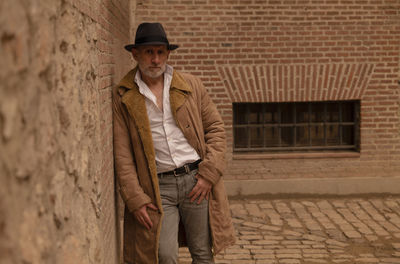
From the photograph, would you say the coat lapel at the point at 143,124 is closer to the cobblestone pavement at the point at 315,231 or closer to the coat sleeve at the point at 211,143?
the coat sleeve at the point at 211,143

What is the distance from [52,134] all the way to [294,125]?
5.56 metres

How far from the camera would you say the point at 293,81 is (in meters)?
6.43

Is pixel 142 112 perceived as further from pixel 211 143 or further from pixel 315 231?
pixel 315 231

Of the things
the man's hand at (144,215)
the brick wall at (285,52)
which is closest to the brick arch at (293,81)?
the brick wall at (285,52)

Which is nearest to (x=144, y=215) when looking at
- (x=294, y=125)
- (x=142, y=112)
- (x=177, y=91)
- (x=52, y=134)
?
(x=142, y=112)

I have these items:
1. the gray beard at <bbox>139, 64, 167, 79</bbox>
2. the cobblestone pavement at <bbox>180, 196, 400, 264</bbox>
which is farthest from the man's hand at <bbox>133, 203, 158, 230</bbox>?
the cobblestone pavement at <bbox>180, 196, 400, 264</bbox>

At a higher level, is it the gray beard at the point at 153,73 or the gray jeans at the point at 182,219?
the gray beard at the point at 153,73

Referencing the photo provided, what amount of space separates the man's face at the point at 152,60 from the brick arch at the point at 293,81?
3.45 metres

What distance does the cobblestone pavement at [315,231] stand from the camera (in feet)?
15.1

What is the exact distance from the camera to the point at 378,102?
260 inches

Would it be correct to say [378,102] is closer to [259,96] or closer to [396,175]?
[396,175]

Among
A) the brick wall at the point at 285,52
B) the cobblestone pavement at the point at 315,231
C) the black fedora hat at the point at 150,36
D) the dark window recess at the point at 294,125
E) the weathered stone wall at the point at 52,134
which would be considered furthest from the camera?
the dark window recess at the point at 294,125

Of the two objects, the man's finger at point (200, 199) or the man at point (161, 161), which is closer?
the man at point (161, 161)

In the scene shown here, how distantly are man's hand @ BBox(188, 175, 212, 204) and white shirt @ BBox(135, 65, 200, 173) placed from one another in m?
0.17
